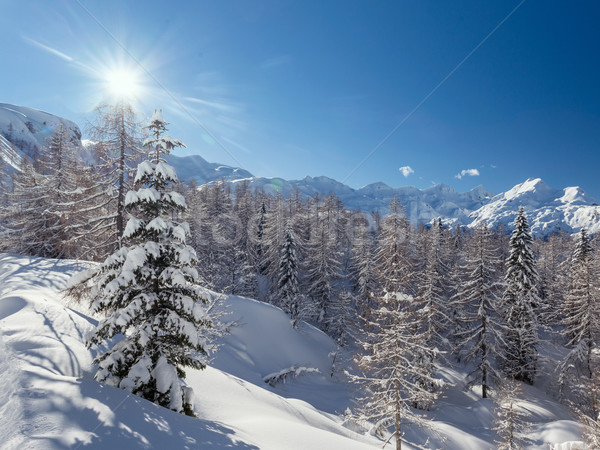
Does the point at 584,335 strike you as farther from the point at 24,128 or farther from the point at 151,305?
the point at 24,128

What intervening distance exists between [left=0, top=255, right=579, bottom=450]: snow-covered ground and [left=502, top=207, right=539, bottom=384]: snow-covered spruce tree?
3.93m

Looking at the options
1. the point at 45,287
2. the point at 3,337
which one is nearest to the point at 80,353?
the point at 3,337

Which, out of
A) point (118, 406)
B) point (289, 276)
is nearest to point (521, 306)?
point (289, 276)

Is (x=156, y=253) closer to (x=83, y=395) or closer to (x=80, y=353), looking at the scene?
(x=83, y=395)

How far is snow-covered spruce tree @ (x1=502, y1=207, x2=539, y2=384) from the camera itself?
25562mm

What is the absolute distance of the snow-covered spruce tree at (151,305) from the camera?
675cm

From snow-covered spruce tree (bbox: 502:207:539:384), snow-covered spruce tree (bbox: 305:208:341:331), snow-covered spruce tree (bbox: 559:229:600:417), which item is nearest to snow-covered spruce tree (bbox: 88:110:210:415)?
snow-covered spruce tree (bbox: 305:208:341:331)

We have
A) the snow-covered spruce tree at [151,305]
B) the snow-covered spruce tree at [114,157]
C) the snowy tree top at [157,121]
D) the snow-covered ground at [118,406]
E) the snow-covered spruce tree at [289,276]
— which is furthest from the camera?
the snow-covered spruce tree at [289,276]

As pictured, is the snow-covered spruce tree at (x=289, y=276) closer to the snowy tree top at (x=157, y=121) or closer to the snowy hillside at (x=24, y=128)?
the snowy tree top at (x=157, y=121)

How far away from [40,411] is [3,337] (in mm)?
4435

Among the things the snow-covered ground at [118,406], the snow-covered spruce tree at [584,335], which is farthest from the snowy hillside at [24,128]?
the snow-covered spruce tree at [584,335]

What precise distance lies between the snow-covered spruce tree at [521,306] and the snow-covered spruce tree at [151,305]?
28.8 meters

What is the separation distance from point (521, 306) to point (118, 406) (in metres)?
31.1

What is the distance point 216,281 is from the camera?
3556cm
